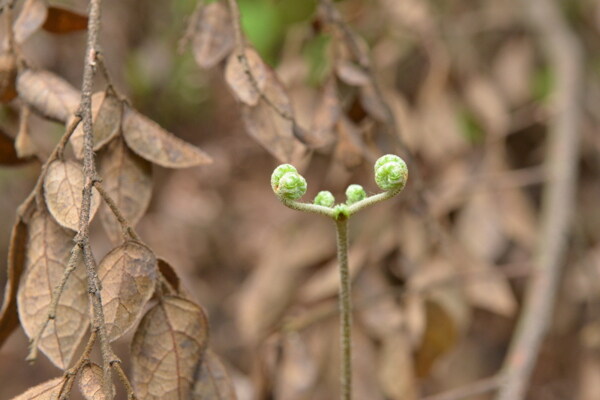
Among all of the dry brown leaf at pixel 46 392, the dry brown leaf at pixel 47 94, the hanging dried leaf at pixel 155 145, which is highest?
the dry brown leaf at pixel 47 94

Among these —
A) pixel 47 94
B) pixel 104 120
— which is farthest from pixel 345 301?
pixel 47 94

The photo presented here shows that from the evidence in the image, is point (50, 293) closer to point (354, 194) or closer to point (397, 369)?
point (354, 194)

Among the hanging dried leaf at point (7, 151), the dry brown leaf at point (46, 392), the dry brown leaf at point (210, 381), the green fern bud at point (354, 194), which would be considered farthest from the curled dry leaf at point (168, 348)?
the hanging dried leaf at point (7, 151)

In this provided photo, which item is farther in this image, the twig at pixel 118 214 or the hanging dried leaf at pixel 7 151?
the hanging dried leaf at pixel 7 151

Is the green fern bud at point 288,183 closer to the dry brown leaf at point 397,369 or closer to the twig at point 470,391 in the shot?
the twig at point 470,391

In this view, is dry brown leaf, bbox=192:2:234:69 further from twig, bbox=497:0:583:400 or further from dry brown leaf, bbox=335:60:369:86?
twig, bbox=497:0:583:400

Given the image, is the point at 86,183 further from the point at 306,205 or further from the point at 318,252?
the point at 318,252

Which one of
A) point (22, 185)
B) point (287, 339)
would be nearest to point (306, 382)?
point (287, 339)
